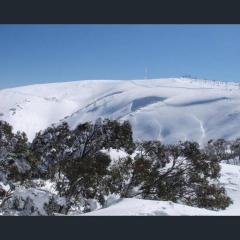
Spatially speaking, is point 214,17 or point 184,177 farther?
point 184,177

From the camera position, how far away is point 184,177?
17875 millimetres

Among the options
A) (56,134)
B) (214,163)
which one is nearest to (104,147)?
(56,134)

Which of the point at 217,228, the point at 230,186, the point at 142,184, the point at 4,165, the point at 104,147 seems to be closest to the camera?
the point at 217,228

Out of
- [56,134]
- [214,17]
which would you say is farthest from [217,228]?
[56,134]

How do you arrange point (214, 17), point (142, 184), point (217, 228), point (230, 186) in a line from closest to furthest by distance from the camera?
point (217, 228)
point (214, 17)
point (142, 184)
point (230, 186)

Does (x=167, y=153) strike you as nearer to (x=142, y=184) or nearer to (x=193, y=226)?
(x=142, y=184)

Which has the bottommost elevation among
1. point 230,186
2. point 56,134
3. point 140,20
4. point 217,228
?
point 230,186

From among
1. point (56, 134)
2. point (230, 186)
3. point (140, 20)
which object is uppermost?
point (140, 20)

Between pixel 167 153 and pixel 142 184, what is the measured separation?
12.5 ft

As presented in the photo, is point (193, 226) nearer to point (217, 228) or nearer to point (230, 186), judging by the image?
point (217, 228)

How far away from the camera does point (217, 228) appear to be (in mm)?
5016

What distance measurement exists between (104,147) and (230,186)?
11.0 meters

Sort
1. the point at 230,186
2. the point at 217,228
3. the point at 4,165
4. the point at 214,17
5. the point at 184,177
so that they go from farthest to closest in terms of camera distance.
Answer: the point at 230,186 < the point at 184,177 < the point at 4,165 < the point at 214,17 < the point at 217,228

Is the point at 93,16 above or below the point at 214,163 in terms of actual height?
above
